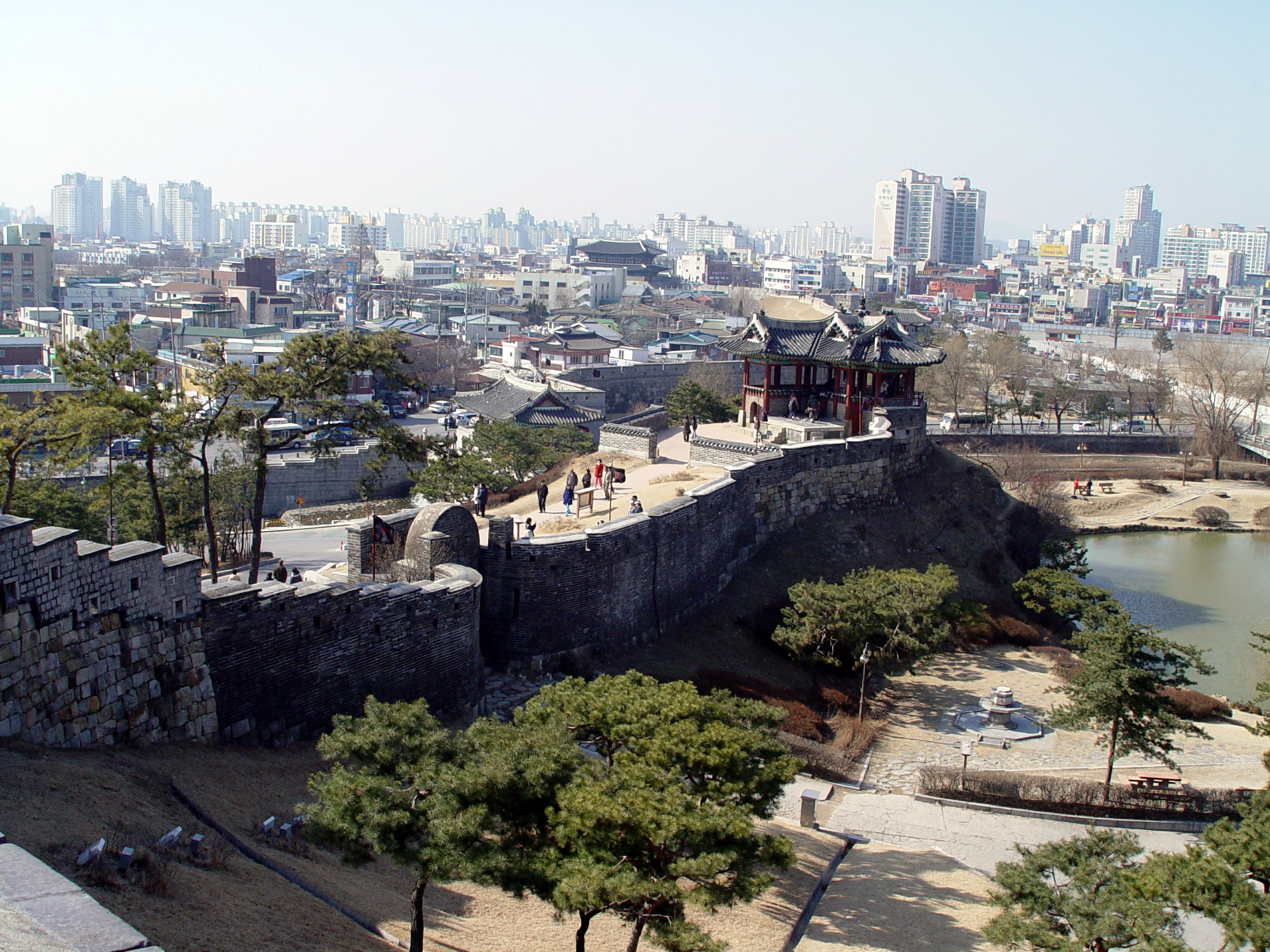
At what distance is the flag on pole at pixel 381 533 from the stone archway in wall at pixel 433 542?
24 cm

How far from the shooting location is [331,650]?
14188 millimetres

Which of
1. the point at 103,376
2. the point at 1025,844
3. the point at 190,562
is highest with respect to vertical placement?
the point at 103,376

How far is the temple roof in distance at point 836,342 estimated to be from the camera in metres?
30.6

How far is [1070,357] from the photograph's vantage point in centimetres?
8012

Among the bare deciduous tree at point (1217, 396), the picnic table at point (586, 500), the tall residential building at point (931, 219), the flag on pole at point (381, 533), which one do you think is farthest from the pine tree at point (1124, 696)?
the tall residential building at point (931, 219)

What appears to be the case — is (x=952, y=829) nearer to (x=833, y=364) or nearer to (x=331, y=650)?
(x=331, y=650)

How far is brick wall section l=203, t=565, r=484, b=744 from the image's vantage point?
13086mm

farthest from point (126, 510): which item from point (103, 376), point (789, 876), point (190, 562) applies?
point (789, 876)

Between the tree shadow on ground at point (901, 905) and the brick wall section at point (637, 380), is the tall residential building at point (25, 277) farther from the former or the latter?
the tree shadow on ground at point (901, 905)

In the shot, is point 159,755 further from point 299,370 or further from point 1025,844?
point 1025,844

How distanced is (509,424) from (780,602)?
11128 mm

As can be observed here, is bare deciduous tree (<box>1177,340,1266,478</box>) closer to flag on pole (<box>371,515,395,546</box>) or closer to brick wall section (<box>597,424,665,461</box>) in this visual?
brick wall section (<box>597,424,665,461</box>)

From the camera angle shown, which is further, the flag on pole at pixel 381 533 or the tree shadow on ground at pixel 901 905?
the flag on pole at pixel 381 533

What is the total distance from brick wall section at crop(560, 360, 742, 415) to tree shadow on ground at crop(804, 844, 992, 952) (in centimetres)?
3224
